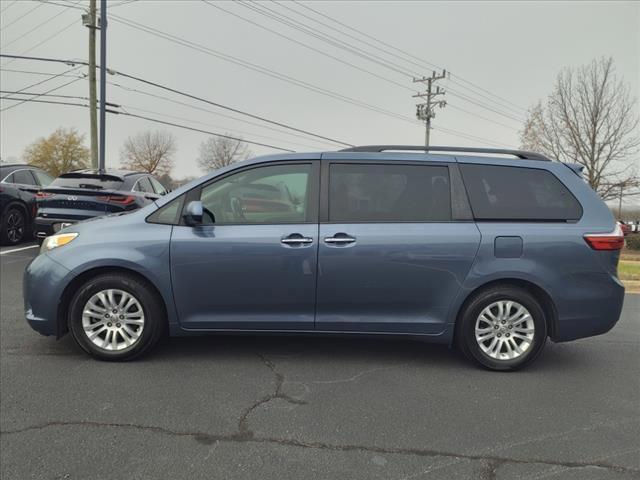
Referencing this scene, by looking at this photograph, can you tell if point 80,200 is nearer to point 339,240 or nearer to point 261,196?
point 261,196

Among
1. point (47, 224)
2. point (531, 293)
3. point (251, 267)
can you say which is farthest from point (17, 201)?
point (531, 293)

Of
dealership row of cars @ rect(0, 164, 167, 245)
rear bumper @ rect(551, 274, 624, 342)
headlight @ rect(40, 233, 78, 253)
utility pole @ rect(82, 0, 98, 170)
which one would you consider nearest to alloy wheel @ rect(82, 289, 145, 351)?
headlight @ rect(40, 233, 78, 253)

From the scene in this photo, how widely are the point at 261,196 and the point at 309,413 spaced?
1.74 metres

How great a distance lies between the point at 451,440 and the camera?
108 inches

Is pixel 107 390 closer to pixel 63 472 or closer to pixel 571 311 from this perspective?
pixel 63 472

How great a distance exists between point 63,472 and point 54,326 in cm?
167

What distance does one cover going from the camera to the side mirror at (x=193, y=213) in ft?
11.7

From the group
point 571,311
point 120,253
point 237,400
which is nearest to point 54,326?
point 120,253

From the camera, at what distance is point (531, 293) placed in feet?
12.4

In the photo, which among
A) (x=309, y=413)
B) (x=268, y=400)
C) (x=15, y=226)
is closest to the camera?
(x=309, y=413)

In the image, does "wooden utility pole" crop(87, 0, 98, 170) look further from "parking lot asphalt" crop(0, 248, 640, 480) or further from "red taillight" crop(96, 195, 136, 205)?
"parking lot asphalt" crop(0, 248, 640, 480)

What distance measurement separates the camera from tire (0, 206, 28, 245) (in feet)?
30.5

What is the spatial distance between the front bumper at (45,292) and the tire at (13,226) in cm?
674

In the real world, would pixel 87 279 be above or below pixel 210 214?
below
